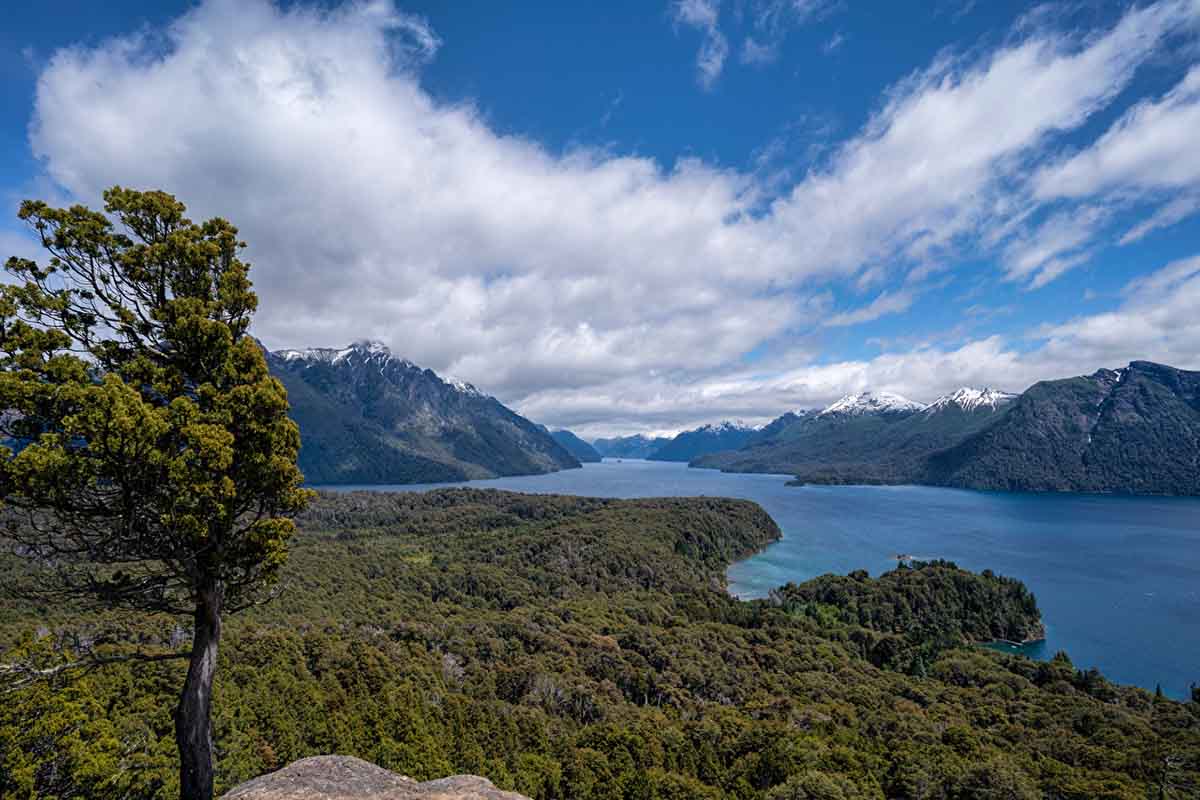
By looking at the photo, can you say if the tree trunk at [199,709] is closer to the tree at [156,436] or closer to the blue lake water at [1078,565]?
the tree at [156,436]

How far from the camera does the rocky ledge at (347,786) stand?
11.4 metres

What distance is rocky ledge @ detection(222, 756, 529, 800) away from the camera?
11367mm

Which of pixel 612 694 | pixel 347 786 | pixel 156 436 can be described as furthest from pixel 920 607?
pixel 156 436

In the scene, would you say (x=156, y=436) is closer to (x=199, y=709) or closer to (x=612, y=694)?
(x=199, y=709)

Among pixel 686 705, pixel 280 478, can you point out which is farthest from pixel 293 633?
pixel 280 478

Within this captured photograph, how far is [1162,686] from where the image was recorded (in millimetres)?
68625

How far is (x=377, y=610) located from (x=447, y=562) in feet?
114

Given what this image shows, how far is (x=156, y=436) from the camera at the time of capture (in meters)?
8.78

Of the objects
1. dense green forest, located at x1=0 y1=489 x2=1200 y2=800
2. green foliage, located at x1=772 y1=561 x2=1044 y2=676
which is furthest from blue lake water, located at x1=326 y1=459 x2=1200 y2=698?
dense green forest, located at x1=0 y1=489 x2=1200 y2=800

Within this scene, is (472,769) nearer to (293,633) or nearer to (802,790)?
(802,790)

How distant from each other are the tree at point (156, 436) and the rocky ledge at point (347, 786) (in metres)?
2.01

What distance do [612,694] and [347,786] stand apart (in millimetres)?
50080

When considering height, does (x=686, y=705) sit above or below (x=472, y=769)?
below

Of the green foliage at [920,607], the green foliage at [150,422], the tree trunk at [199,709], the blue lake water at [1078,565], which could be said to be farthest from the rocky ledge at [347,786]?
the blue lake water at [1078,565]
